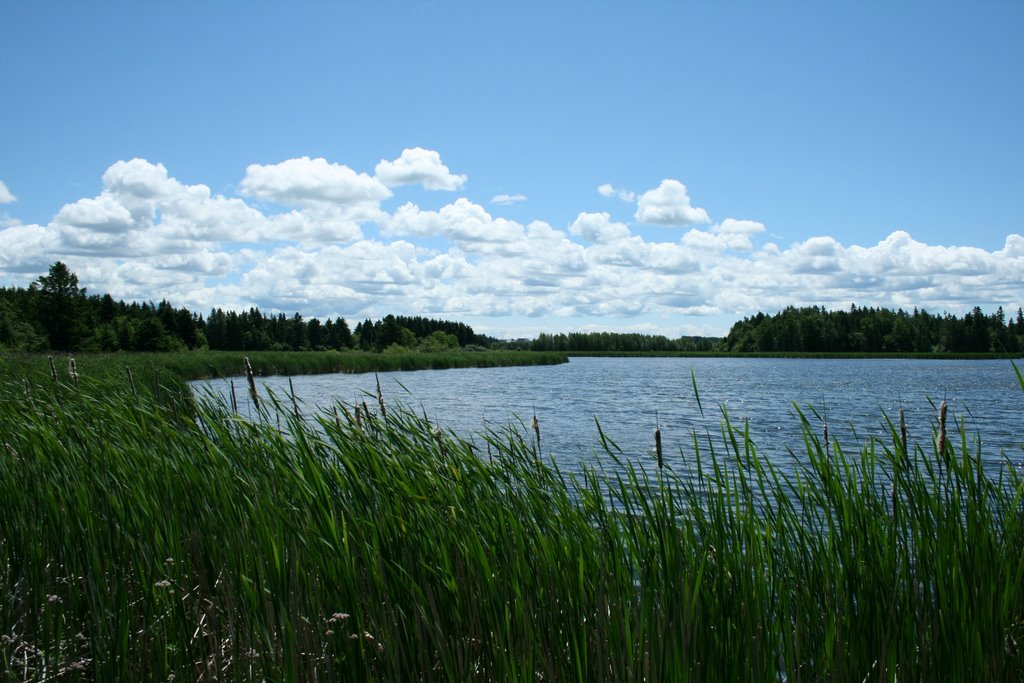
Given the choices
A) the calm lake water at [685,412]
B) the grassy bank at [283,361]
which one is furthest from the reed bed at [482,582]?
the grassy bank at [283,361]

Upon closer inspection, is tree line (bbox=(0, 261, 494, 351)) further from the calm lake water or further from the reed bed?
the reed bed

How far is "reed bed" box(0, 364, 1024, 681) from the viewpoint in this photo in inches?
120

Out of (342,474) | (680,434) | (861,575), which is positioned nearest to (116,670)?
(342,474)

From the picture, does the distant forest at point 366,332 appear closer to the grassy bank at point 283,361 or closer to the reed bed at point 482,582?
the grassy bank at point 283,361

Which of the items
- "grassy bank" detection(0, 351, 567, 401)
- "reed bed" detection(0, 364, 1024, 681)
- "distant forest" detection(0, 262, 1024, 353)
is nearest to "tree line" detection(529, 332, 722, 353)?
"distant forest" detection(0, 262, 1024, 353)

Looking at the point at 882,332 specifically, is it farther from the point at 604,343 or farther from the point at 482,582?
the point at 482,582

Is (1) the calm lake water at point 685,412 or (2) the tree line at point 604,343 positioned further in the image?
(2) the tree line at point 604,343

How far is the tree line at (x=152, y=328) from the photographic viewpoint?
212 feet

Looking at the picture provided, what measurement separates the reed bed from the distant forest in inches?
2161

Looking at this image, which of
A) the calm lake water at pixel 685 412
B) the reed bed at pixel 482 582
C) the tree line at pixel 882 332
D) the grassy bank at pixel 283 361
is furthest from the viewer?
the tree line at pixel 882 332

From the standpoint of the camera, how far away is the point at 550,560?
345 cm

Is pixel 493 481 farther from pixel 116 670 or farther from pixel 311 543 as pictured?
pixel 116 670

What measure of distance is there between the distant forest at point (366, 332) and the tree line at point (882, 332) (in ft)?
0.51

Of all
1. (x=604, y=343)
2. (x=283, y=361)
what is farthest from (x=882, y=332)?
(x=283, y=361)
